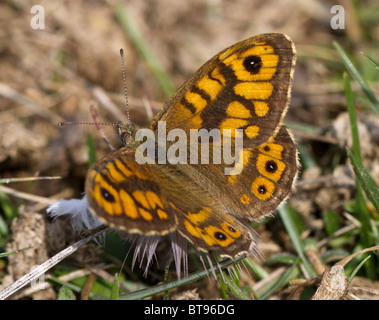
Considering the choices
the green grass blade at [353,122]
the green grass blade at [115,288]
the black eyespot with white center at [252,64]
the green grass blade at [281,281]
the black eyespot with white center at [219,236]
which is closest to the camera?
the black eyespot with white center at [219,236]

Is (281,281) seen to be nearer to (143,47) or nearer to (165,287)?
(165,287)

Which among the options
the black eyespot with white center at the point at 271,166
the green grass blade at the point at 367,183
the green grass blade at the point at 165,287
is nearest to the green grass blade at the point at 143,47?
the black eyespot with white center at the point at 271,166

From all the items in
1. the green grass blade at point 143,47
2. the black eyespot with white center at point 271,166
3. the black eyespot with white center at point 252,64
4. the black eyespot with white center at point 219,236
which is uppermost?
the green grass blade at point 143,47

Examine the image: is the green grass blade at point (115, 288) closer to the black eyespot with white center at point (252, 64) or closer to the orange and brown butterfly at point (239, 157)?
the orange and brown butterfly at point (239, 157)

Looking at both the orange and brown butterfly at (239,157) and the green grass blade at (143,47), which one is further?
the green grass blade at (143,47)

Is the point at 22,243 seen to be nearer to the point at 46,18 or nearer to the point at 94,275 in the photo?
the point at 94,275

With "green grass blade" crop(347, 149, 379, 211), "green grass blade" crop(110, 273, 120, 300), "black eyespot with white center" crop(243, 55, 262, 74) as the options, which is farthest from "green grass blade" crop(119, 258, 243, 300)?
"black eyespot with white center" crop(243, 55, 262, 74)
